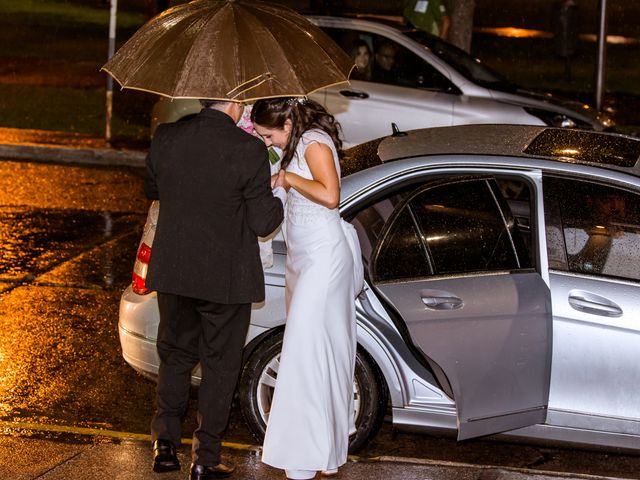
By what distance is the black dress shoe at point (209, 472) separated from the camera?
5453 millimetres

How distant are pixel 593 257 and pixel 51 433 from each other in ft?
9.00

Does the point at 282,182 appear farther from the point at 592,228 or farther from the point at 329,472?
the point at 592,228

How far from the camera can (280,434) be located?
17.9 feet

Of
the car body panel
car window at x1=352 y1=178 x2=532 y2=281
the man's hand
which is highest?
the man's hand

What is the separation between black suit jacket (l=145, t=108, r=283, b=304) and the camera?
511 centimetres

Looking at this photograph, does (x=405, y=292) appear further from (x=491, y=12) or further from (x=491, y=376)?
(x=491, y=12)

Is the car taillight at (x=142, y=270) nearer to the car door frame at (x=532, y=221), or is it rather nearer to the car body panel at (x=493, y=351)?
the car door frame at (x=532, y=221)

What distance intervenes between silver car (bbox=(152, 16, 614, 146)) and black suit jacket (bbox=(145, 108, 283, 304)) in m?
7.32

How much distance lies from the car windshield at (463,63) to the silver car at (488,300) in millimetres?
6689

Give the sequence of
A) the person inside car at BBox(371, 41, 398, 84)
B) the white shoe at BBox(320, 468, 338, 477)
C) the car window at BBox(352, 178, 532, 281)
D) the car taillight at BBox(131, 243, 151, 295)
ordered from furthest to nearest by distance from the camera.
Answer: the person inside car at BBox(371, 41, 398, 84), the car taillight at BBox(131, 243, 151, 295), the car window at BBox(352, 178, 532, 281), the white shoe at BBox(320, 468, 338, 477)

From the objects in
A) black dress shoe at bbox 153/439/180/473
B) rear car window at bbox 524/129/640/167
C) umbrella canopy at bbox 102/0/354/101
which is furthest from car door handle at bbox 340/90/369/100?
black dress shoe at bbox 153/439/180/473

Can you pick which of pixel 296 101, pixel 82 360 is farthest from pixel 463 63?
pixel 296 101

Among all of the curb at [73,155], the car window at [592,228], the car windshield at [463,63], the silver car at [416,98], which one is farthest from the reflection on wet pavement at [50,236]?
the car window at [592,228]

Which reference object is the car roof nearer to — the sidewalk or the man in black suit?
the man in black suit
